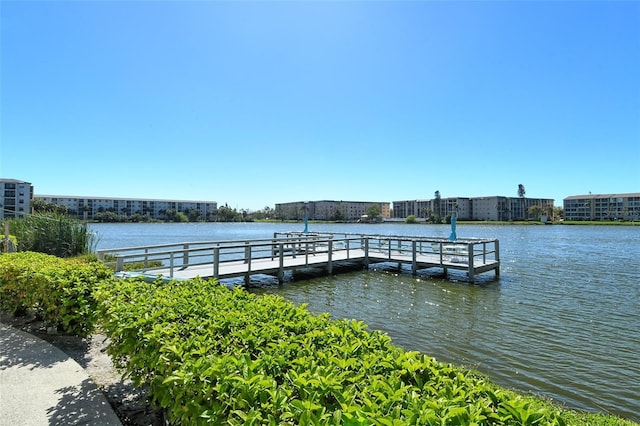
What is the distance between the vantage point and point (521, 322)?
9.03m

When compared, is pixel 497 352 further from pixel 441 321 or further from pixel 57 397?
pixel 57 397

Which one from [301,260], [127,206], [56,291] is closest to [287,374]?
[56,291]

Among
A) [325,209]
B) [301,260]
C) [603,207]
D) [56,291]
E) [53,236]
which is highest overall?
[603,207]

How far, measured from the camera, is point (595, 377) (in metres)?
5.97

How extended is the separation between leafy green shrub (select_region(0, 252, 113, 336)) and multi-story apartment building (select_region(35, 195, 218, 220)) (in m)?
129

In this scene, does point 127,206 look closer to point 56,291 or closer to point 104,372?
point 56,291

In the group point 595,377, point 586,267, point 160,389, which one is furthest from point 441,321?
point 586,267

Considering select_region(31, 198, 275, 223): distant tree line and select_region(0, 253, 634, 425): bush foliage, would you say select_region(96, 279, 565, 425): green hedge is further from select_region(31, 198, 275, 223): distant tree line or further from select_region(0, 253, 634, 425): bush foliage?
select_region(31, 198, 275, 223): distant tree line

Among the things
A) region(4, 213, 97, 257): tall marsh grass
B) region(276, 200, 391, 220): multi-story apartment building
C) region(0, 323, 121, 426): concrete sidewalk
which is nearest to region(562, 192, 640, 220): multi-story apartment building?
region(276, 200, 391, 220): multi-story apartment building

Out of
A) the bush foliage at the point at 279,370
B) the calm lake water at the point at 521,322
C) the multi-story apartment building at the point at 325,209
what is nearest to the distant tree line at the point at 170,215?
the multi-story apartment building at the point at 325,209

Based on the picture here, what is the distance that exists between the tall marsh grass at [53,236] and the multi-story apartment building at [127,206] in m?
119

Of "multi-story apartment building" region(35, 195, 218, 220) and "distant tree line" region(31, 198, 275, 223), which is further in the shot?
"multi-story apartment building" region(35, 195, 218, 220)

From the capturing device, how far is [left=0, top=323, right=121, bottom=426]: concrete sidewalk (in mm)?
3301

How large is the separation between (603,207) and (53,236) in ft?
479
